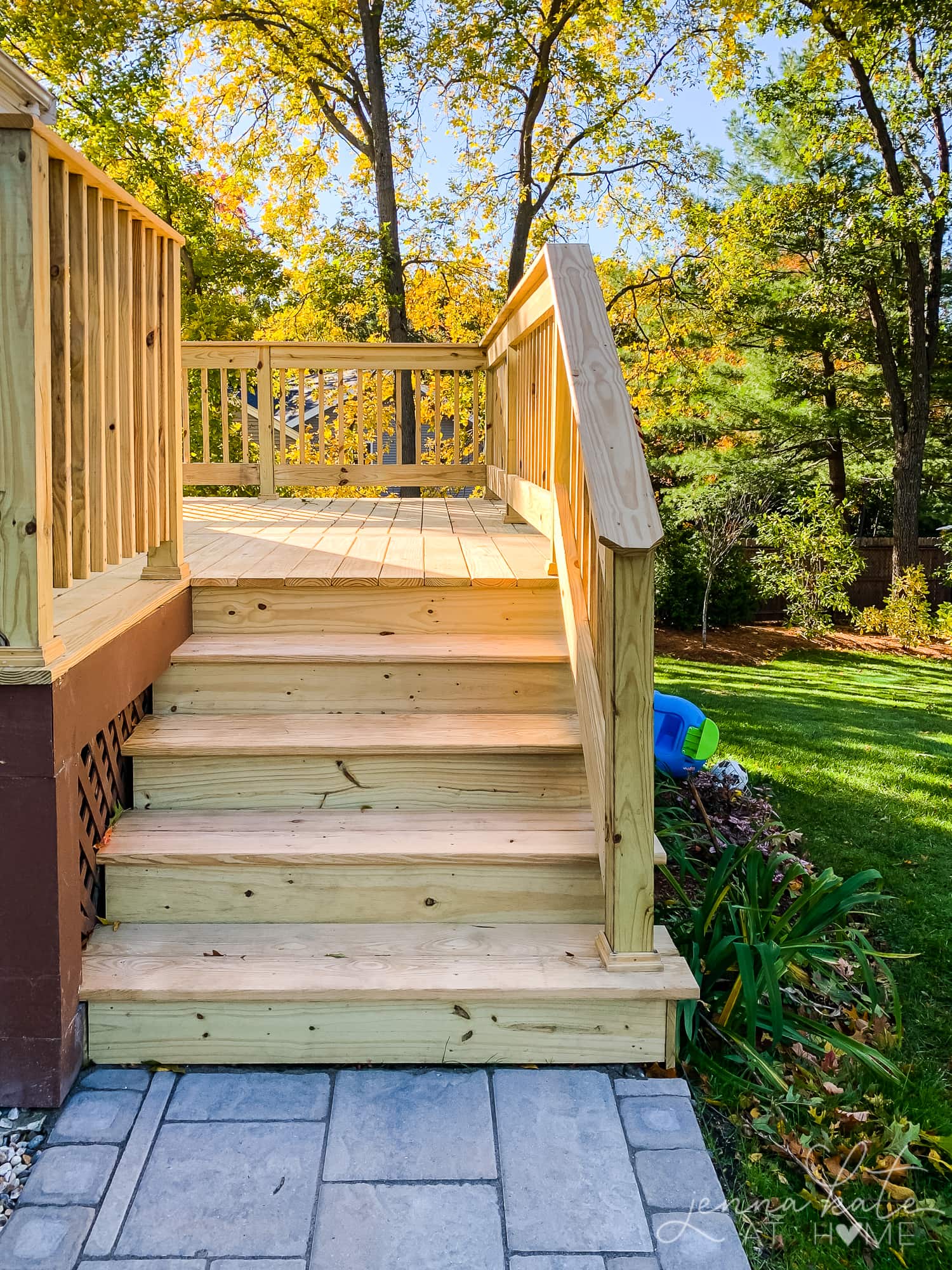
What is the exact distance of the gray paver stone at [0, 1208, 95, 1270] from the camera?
5.51 ft

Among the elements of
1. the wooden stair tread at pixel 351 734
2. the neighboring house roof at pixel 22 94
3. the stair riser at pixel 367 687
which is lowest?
the wooden stair tread at pixel 351 734

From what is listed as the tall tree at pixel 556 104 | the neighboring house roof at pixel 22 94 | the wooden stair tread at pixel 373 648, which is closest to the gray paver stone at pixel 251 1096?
the wooden stair tread at pixel 373 648

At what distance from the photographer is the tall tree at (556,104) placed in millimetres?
13562

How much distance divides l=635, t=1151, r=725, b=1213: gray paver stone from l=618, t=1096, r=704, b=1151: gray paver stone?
3cm

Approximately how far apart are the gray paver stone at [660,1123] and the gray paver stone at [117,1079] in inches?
40.9

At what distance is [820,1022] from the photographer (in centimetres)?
239

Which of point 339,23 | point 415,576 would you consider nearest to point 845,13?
point 339,23

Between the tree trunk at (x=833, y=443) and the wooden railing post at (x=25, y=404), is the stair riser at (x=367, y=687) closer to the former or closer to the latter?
the wooden railing post at (x=25, y=404)

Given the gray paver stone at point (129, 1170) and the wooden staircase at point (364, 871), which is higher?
the wooden staircase at point (364, 871)

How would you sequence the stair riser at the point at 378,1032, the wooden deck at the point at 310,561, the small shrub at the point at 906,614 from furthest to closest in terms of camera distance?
1. the small shrub at the point at 906,614
2. the wooden deck at the point at 310,561
3. the stair riser at the point at 378,1032

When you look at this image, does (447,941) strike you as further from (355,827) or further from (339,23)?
(339,23)

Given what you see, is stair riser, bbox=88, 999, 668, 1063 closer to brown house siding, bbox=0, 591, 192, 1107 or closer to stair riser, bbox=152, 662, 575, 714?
brown house siding, bbox=0, 591, 192, 1107

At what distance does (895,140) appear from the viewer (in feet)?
41.5

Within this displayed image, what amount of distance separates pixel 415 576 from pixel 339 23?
43.9 ft
